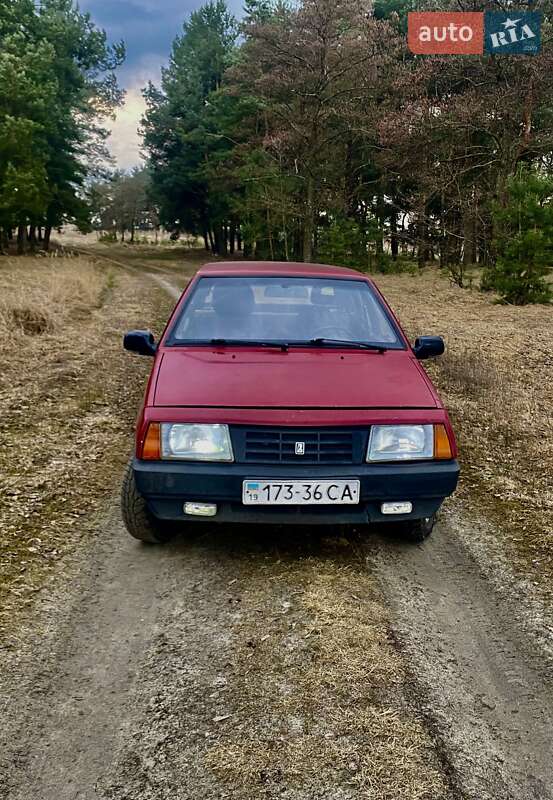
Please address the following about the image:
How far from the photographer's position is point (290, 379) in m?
3.51

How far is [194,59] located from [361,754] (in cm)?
4891

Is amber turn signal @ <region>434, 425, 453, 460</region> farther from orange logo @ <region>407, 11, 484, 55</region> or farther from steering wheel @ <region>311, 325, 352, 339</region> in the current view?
orange logo @ <region>407, 11, 484, 55</region>

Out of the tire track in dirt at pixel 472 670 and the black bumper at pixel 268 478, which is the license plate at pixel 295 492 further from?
the tire track in dirt at pixel 472 670

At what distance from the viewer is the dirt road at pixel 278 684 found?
2078mm

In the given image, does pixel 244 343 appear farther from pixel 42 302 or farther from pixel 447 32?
pixel 447 32

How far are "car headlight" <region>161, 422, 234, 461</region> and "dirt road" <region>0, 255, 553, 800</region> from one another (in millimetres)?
675

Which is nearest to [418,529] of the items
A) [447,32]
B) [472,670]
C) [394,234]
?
[472,670]

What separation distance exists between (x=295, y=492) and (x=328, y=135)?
26033mm

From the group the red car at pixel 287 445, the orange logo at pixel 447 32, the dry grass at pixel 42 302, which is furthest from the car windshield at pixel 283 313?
the orange logo at pixel 447 32

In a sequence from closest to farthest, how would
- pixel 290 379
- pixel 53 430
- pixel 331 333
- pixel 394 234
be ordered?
pixel 290 379 → pixel 331 333 → pixel 53 430 → pixel 394 234

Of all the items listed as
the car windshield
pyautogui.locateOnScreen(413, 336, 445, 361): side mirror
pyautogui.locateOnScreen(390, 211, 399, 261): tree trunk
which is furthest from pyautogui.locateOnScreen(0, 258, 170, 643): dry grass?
pyautogui.locateOnScreen(390, 211, 399, 261): tree trunk

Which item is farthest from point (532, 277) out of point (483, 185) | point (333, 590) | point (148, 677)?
point (148, 677)

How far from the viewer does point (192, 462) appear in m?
3.23

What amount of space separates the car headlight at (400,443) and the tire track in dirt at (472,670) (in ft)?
2.21
